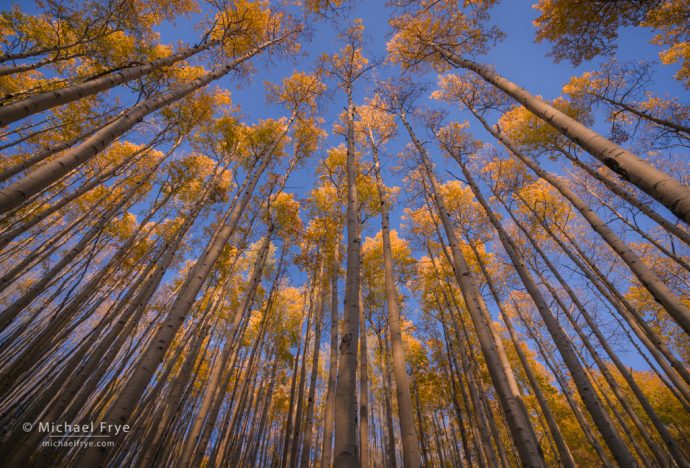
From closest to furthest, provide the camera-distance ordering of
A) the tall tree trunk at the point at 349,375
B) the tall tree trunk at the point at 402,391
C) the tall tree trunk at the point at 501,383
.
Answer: the tall tree trunk at the point at 349,375, the tall tree trunk at the point at 501,383, the tall tree trunk at the point at 402,391

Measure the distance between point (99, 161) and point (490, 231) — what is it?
16.4m

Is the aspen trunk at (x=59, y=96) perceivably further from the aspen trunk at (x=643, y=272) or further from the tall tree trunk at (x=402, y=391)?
the aspen trunk at (x=643, y=272)

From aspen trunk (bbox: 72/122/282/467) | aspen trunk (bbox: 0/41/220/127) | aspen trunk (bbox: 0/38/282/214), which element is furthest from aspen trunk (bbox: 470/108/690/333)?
aspen trunk (bbox: 0/41/220/127)

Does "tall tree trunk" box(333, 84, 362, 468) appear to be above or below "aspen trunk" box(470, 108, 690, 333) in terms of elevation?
below

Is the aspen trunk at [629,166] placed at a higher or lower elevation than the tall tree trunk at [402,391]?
higher

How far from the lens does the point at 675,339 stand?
12.2 m

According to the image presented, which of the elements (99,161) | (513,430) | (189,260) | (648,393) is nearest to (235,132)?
(99,161)

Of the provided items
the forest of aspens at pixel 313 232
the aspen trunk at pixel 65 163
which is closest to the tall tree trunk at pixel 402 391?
the forest of aspens at pixel 313 232

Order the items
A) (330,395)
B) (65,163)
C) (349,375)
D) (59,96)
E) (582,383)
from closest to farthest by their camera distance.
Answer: (349,375) < (65,163) < (59,96) < (582,383) < (330,395)

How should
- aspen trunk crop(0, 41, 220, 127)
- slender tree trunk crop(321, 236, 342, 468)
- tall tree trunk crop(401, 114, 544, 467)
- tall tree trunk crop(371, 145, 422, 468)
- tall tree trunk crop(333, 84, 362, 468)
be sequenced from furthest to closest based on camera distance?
slender tree trunk crop(321, 236, 342, 468) < tall tree trunk crop(371, 145, 422, 468) < tall tree trunk crop(401, 114, 544, 467) < aspen trunk crop(0, 41, 220, 127) < tall tree trunk crop(333, 84, 362, 468)

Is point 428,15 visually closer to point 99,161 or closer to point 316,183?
point 316,183

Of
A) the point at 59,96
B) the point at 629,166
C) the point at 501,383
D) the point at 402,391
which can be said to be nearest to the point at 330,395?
the point at 402,391

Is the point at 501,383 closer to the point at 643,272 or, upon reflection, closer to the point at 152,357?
the point at 643,272

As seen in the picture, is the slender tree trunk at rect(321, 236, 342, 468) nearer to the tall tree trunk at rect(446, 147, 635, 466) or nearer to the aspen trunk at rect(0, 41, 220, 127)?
the tall tree trunk at rect(446, 147, 635, 466)
